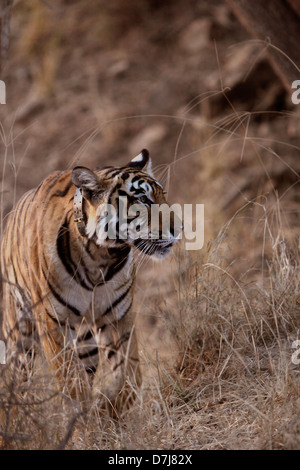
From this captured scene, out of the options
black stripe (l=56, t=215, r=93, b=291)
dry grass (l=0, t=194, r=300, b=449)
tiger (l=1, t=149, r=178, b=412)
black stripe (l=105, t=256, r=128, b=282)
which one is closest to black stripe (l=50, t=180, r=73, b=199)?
tiger (l=1, t=149, r=178, b=412)

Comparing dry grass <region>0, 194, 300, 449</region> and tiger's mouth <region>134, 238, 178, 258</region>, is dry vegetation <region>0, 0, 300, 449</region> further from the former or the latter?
tiger's mouth <region>134, 238, 178, 258</region>

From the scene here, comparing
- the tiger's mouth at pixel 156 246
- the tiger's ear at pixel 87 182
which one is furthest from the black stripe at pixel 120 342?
the tiger's ear at pixel 87 182

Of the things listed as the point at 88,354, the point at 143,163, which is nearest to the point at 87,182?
the point at 143,163

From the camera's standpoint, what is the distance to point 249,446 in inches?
116

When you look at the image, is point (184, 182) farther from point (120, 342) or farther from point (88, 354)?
point (120, 342)

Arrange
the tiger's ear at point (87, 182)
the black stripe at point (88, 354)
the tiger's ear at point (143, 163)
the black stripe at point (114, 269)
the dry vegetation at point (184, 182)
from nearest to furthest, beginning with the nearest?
the dry vegetation at point (184, 182) < the tiger's ear at point (87, 182) < the black stripe at point (114, 269) < the tiger's ear at point (143, 163) < the black stripe at point (88, 354)

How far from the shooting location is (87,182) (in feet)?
12.0

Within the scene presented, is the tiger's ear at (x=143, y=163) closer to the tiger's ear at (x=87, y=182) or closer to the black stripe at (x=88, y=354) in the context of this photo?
the tiger's ear at (x=87, y=182)

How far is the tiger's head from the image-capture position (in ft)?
12.3

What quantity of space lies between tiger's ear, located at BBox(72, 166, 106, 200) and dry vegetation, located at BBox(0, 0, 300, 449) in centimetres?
26

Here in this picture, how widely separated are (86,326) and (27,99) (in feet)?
25.0

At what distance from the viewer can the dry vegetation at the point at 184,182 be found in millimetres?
3162

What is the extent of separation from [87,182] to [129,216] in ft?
0.95

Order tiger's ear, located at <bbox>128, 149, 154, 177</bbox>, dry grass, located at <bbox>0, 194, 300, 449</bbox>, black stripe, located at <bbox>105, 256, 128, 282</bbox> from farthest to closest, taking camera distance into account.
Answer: tiger's ear, located at <bbox>128, 149, 154, 177</bbox> < black stripe, located at <bbox>105, 256, 128, 282</bbox> < dry grass, located at <bbox>0, 194, 300, 449</bbox>
